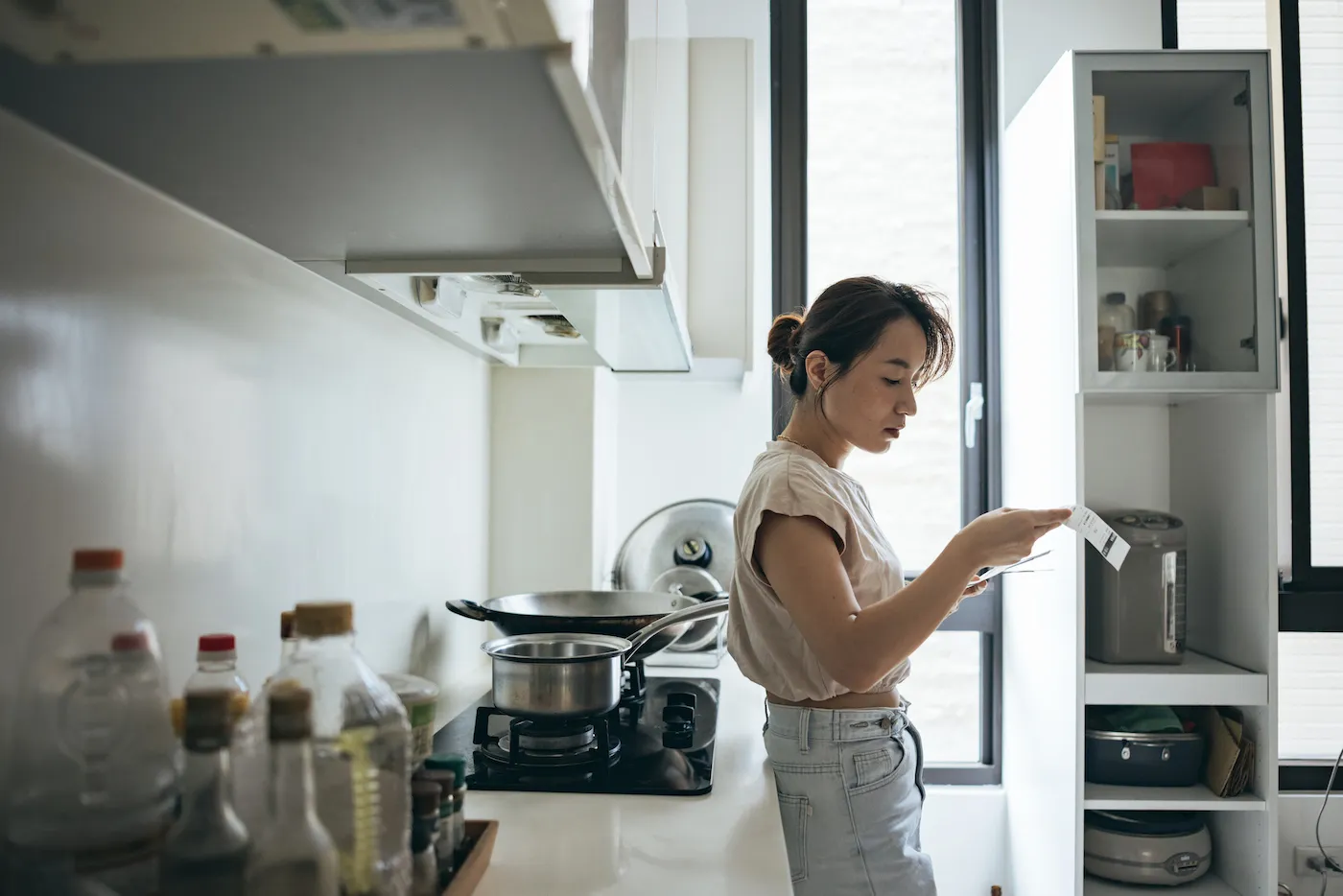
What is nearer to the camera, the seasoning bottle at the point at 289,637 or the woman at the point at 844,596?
the seasoning bottle at the point at 289,637

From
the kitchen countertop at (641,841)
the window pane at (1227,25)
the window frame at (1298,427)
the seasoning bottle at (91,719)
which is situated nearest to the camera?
the seasoning bottle at (91,719)

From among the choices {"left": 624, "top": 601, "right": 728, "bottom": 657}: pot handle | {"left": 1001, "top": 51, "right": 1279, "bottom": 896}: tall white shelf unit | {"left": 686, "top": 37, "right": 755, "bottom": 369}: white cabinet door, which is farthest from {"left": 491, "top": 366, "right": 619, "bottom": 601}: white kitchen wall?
{"left": 1001, "top": 51, "right": 1279, "bottom": 896}: tall white shelf unit

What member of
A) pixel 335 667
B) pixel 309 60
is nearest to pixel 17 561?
pixel 335 667

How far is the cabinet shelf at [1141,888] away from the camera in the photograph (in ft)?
6.93

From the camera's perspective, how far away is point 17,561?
0.65 meters

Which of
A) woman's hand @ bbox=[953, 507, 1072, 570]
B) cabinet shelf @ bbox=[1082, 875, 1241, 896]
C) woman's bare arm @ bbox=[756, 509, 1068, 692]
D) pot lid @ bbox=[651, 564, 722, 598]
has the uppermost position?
woman's hand @ bbox=[953, 507, 1072, 570]

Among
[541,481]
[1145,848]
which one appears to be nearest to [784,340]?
[541,481]

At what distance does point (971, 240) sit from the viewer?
8.80 feet

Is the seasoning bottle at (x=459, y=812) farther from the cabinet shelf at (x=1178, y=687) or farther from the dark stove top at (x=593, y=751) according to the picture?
the cabinet shelf at (x=1178, y=687)

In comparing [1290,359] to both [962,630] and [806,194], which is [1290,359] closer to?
[962,630]

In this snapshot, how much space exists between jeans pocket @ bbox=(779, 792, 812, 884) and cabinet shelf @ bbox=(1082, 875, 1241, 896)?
121 cm

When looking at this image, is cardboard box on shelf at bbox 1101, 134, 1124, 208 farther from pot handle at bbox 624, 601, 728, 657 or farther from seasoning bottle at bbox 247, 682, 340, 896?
seasoning bottle at bbox 247, 682, 340, 896

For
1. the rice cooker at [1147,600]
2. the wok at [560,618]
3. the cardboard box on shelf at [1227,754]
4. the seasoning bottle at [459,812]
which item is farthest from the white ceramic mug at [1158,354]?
the seasoning bottle at [459,812]

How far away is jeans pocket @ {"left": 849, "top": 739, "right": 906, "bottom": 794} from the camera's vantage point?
4.20 feet
